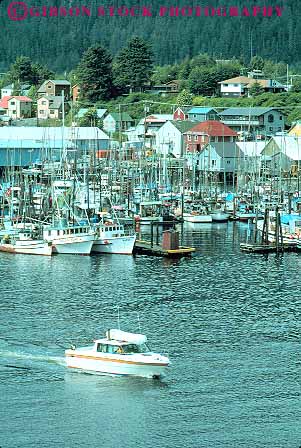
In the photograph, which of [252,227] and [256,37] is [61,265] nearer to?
[252,227]

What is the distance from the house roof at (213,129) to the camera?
6007 centimetres

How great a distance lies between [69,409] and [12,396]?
1136 mm

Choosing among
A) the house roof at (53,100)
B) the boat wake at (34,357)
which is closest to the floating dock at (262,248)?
the boat wake at (34,357)

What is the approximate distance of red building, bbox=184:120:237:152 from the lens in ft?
197

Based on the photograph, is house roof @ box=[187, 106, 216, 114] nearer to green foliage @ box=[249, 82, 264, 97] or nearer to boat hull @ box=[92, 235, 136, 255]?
green foliage @ box=[249, 82, 264, 97]

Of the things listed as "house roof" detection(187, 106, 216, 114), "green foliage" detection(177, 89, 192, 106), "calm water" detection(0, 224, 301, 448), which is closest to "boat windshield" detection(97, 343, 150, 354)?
"calm water" detection(0, 224, 301, 448)

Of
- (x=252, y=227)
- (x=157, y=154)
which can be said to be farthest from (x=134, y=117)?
(x=252, y=227)

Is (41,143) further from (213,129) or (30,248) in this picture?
(30,248)

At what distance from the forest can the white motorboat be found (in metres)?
73.1

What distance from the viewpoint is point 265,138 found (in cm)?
5878

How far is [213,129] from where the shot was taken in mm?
60406

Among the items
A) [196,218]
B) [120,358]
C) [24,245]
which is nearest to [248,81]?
[196,218]

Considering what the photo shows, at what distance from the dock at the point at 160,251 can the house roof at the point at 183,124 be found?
27.0 metres

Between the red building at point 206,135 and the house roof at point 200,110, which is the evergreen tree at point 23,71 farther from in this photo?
the red building at point 206,135
